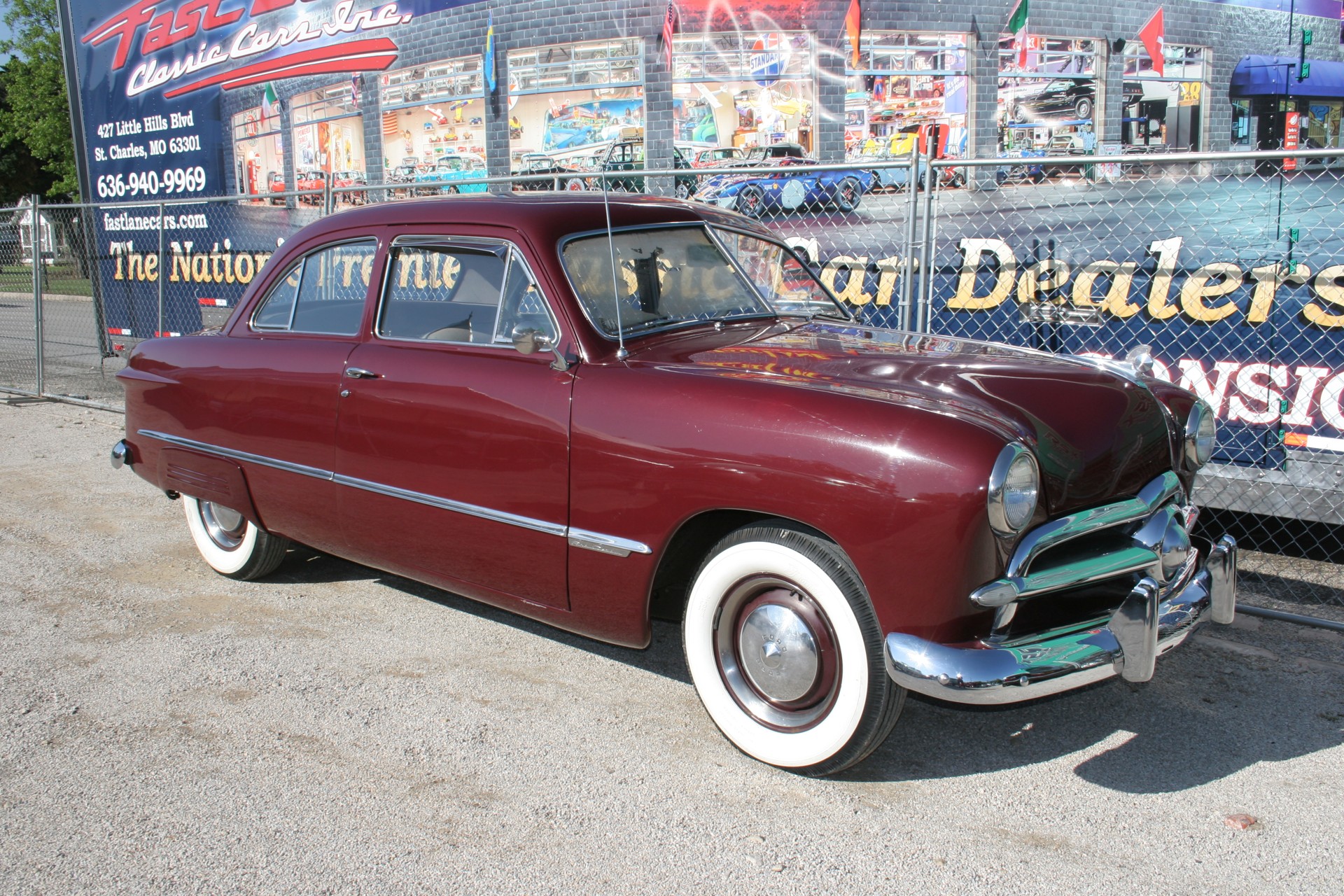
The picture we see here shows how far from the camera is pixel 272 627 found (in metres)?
4.24

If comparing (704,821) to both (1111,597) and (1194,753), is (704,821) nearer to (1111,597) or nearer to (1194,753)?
(1111,597)

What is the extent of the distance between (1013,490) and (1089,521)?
0.35m

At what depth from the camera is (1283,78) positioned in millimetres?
5836

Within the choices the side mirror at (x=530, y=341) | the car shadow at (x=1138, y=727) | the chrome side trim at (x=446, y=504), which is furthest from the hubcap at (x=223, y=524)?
the side mirror at (x=530, y=341)

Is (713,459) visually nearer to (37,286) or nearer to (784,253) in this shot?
(784,253)

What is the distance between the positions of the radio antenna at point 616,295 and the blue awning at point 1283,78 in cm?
422

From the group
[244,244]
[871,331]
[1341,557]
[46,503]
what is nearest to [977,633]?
[871,331]

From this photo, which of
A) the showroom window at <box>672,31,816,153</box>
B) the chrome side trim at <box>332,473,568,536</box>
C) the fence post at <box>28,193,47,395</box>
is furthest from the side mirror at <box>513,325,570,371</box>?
the fence post at <box>28,193,47,395</box>

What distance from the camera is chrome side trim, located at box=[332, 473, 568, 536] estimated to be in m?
3.39

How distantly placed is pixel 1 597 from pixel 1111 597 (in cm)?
449

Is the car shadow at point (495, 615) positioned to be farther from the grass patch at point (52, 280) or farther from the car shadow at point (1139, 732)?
the grass patch at point (52, 280)

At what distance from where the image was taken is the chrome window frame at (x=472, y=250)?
3.53 meters

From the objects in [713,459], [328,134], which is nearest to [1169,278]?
[713,459]

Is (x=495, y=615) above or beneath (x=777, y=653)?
beneath
